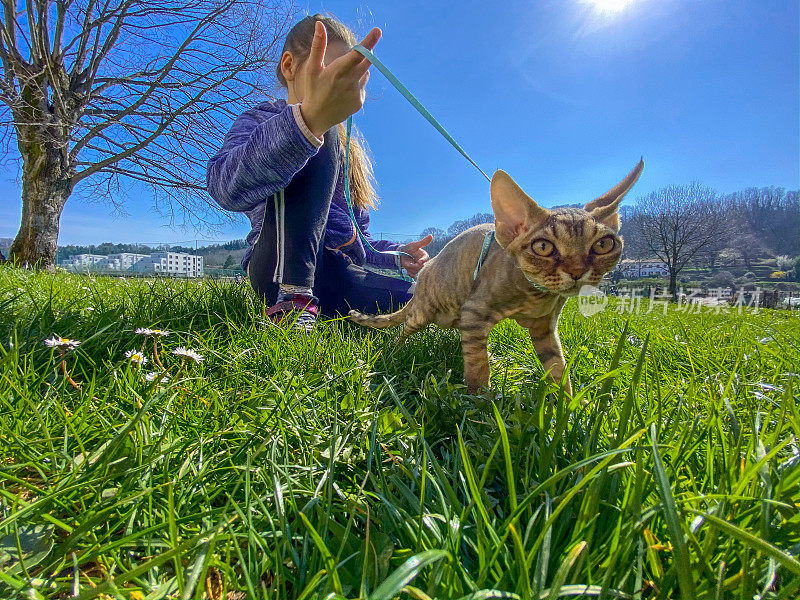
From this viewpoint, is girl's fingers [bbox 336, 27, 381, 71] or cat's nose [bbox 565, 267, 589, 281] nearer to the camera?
cat's nose [bbox 565, 267, 589, 281]

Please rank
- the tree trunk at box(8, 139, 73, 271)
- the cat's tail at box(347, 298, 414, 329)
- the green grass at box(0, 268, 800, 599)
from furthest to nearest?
the tree trunk at box(8, 139, 73, 271)
the cat's tail at box(347, 298, 414, 329)
the green grass at box(0, 268, 800, 599)

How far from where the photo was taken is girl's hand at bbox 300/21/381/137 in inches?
56.7

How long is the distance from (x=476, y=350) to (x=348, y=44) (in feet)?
6.83

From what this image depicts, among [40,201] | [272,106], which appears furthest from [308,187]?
[40,201]

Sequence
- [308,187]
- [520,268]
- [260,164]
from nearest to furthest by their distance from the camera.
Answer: [520,268], [260,164], [308,187]

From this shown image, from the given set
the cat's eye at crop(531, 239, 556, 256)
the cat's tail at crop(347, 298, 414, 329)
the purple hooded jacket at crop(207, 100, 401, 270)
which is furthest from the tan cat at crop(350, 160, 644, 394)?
the purple hooded jacket at crop(207, 100, 401, 270)

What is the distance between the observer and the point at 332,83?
1496 millimetres

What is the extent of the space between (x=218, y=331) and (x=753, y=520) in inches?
74.5

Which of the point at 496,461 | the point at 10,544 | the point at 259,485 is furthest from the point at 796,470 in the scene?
the point at 10,544

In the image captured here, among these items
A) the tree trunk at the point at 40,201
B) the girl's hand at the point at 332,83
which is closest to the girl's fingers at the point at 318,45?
the girl's hand at the point at 332,83

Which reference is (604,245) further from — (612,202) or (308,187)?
(308,187)

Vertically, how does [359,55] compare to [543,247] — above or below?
above

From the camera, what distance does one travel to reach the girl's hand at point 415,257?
307 cm

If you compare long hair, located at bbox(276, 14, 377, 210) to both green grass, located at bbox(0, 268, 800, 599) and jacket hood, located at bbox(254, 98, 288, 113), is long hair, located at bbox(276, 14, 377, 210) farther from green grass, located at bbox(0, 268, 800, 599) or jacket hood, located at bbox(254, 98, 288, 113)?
green grass, located at bbox(0, 268, 800, 599)
